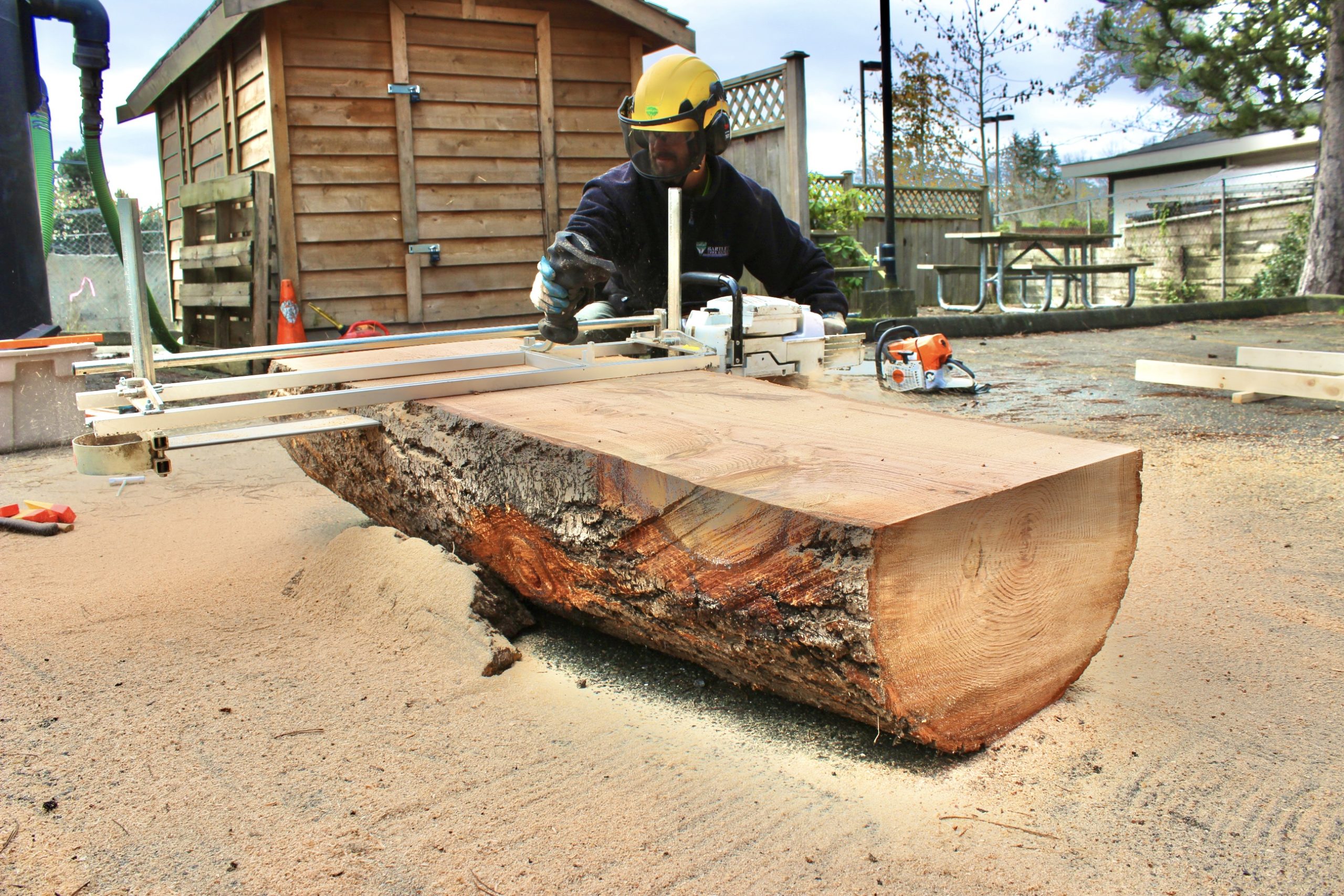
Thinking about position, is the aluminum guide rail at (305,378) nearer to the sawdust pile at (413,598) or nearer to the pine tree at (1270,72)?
the sawdust pile at (413,598)

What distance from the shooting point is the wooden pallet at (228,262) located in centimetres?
697

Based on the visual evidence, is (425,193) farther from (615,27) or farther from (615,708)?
(615,708)

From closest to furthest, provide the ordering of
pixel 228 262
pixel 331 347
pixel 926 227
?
pixel 331 347 < pixel 228 262 < pixel 926 227

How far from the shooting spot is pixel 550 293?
2658 mm

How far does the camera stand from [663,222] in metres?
3.72

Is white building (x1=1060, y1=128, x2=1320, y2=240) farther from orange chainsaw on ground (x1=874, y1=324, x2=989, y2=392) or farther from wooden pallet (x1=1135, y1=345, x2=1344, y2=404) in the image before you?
orange chainsaw on ground (x1=874, y1=324, x2=989, y2=392)

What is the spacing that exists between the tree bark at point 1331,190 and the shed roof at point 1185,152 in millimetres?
6299

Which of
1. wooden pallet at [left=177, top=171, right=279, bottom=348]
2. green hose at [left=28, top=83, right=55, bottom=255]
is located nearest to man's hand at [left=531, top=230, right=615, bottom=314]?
green hose at [left=28, top=83, right=55, bottom=255]

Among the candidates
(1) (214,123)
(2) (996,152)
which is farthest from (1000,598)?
(2) (996,152)

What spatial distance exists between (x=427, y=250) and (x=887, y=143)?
20.1 feet

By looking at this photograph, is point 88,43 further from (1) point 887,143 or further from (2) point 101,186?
(1) point 887,143

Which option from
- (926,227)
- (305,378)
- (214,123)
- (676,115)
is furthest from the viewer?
(926,227)

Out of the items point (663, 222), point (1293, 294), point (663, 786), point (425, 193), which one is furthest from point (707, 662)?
point (1293, 294)

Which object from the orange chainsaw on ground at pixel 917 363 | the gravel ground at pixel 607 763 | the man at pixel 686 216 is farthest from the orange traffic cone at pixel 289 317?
the gravel ground at pixel 607 763
